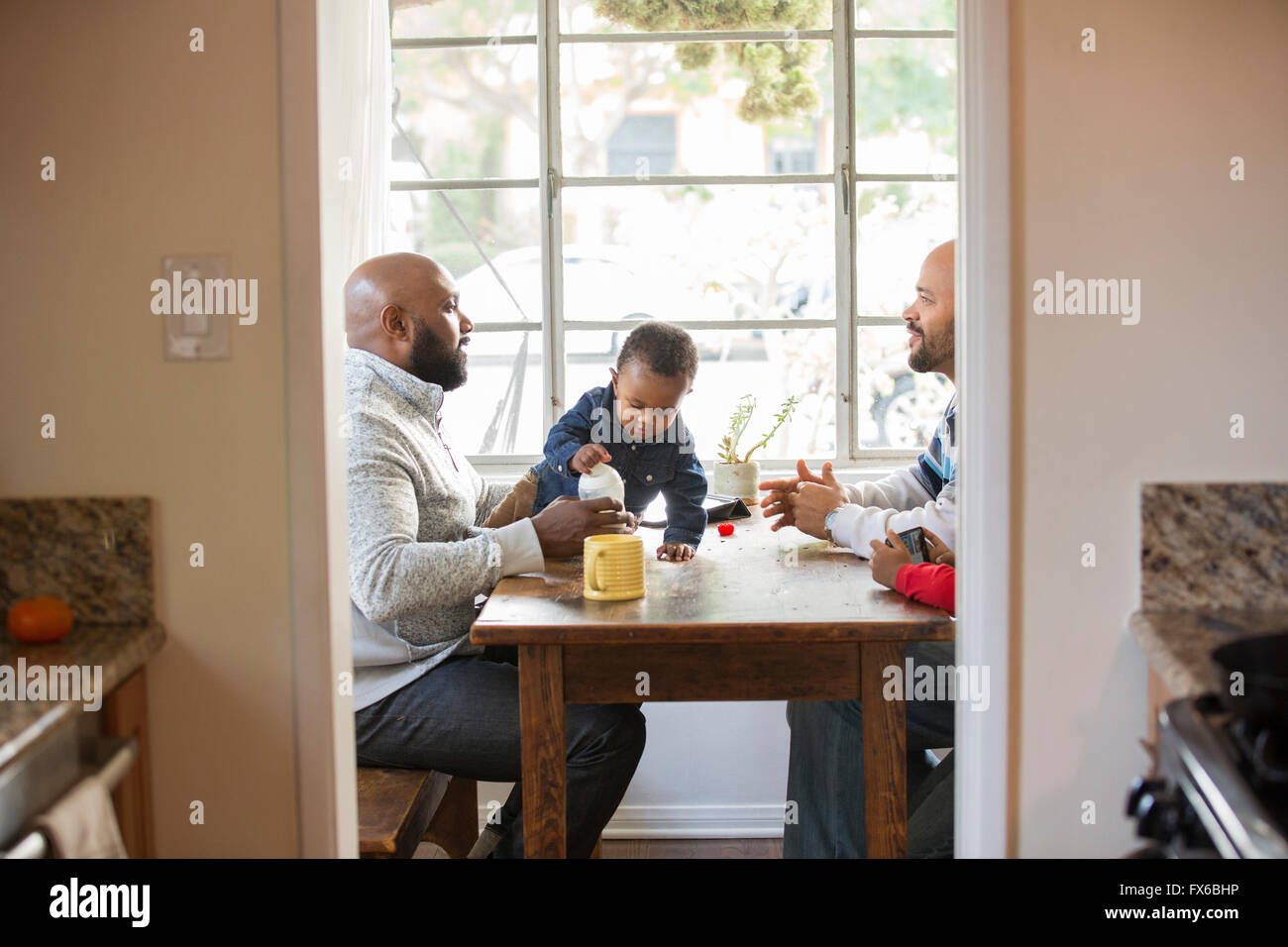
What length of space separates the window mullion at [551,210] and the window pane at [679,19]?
0.06 meters

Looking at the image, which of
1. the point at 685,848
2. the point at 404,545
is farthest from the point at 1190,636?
the point at 685,848

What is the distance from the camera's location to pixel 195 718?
1361 mm

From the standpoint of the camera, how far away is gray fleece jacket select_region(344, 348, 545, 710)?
79.8 inches

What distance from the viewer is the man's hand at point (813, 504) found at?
2.32m

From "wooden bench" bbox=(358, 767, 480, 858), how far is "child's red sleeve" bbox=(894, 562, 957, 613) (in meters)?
0.90

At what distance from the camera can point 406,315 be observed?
7.77 feet

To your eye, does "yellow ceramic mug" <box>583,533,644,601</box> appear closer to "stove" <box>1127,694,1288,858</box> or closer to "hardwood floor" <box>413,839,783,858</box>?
"stove" <box>1127,694,1288,858</box>

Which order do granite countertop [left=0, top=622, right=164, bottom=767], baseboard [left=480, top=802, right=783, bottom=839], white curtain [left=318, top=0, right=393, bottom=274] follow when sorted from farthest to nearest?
1. baseboard [left=480, top=802, right=783, bottom=839]
2. white curtain [left=318, top=0, right=393, bottom=274]
3. granite countertop [left=0, top=622, right=164, bottom=767]

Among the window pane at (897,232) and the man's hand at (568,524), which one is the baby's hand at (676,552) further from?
the window pane at (897,232)

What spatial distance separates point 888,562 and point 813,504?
1.57 feet

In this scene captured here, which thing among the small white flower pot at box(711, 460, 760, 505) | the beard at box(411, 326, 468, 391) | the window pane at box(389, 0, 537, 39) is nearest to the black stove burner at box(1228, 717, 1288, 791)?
the beard at box(411, 326, 468, 391)
